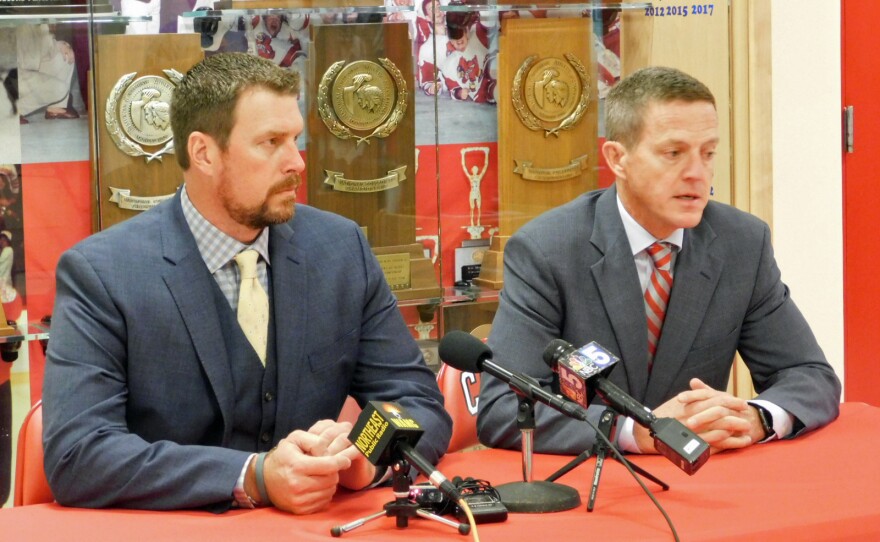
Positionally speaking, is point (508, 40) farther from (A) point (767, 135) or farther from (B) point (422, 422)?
(B) point (422, 422)

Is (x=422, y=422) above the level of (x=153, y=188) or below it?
below

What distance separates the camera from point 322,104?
3.38 m

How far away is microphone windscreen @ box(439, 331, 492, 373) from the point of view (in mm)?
1816

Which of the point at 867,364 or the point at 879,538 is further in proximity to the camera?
the point at 867,364

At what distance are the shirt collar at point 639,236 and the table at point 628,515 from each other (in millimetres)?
585

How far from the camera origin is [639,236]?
8.37ft

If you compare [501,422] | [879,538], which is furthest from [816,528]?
[501,422]

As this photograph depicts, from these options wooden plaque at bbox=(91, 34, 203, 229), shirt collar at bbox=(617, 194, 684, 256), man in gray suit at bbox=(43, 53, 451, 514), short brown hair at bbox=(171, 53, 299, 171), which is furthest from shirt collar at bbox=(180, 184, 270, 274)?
wooden plaque at bbox=(91, 34, 203, 229)

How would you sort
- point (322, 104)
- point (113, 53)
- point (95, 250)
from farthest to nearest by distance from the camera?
point (322, 104), point (113, 53), point (95, 250)

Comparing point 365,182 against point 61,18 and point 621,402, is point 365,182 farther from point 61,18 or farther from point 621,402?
point 621,402

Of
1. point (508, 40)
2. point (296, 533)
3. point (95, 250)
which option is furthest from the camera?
point (508, 40)

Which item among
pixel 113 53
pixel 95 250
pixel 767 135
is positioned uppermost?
pixel 113 53

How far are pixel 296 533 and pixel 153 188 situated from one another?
1705mm

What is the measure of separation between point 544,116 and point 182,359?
186 centimetres
